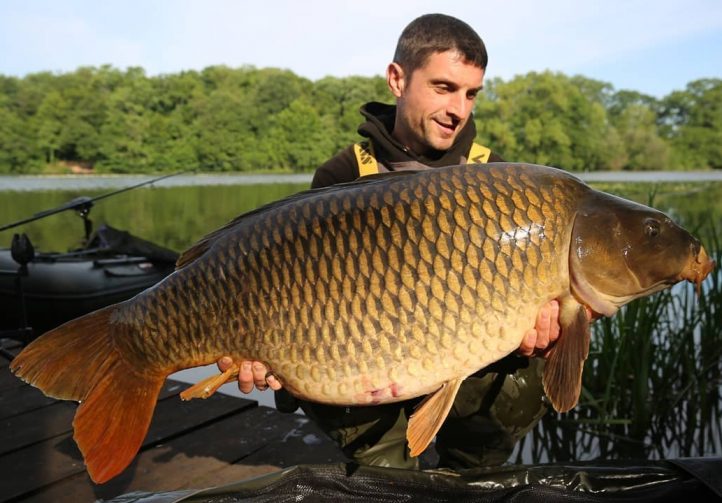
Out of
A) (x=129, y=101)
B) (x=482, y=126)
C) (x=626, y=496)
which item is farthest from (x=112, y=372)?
(x=129, y=101)

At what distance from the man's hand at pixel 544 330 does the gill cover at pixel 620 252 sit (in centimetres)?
6

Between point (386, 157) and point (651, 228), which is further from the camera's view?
point (386, 157)

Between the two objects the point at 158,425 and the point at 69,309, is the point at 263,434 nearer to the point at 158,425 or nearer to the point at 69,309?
the point at 158,425

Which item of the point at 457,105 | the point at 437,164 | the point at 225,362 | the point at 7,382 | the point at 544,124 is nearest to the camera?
the point at 225,362

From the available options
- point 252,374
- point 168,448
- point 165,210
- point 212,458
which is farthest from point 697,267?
point 165,210

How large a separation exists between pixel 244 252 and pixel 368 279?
269 mm

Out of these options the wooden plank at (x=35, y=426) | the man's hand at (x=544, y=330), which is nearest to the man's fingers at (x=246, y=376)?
the man's hand at (x=544, y=330)

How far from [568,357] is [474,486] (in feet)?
1.15

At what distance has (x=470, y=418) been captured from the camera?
1634 millimetres

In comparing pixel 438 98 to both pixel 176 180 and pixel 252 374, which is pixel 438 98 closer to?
pixel 252 374

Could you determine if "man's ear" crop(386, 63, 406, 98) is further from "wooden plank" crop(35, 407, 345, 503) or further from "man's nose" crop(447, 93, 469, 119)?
"wooden plank" crop(35, 407, 345, 503)

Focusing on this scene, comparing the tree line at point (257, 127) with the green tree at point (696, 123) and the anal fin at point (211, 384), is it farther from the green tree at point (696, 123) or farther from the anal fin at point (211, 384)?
the anal fin at point (211, 384)

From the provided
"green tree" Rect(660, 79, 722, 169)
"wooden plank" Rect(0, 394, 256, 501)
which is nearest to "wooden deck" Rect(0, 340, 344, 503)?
"wooden plank" Rect(0, 394, 256, 501)

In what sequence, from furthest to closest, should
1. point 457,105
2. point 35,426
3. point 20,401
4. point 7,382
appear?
point 7,382 → point 20,401 → point 35,426 → point 457,105
